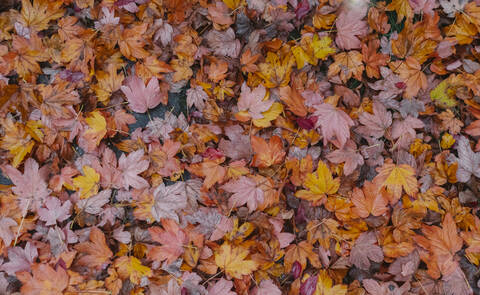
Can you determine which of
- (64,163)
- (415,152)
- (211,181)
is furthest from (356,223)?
(64,163)

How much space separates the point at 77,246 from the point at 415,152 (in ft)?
4.94

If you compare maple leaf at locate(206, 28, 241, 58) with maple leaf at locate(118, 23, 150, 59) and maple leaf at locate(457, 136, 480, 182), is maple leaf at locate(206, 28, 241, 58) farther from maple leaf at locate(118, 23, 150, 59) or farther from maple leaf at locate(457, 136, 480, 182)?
maple leaf at locate(457, 136, 480, 182)

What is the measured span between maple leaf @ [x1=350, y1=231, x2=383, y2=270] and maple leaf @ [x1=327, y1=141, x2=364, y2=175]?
279mm

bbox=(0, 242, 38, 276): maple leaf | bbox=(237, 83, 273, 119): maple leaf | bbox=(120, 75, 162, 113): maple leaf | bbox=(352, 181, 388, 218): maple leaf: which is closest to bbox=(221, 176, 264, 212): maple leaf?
bbox=(237, 83, 273, 119): maple leaf

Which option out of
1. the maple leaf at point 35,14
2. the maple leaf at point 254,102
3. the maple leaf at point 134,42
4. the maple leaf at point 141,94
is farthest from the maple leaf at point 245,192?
the maple leaf at point 35,14

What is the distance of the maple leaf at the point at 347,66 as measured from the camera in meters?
1.63

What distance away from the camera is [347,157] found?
1.54 metres

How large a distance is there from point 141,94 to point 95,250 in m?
0.69

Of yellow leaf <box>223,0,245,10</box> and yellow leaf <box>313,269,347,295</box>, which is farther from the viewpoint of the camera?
yellow leaf <box>223,0,245,10</box>

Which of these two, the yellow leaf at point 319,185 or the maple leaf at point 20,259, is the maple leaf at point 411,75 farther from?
the maple leaf at point 20,259

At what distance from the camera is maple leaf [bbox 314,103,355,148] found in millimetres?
1518

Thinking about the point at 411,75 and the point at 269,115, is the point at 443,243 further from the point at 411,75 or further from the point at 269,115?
the point at 269,115

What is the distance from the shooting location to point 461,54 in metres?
1.66

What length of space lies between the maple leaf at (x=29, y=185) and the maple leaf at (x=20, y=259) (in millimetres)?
167
